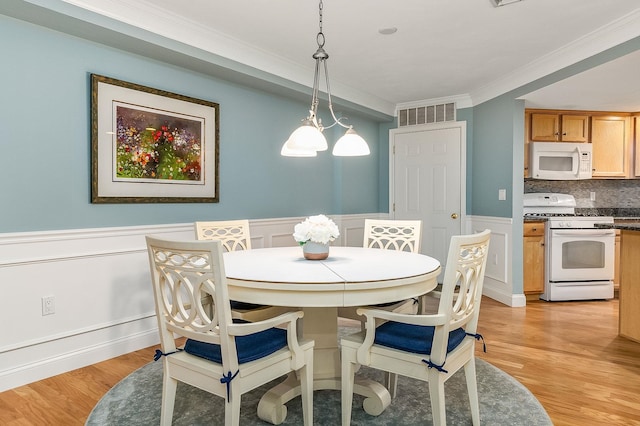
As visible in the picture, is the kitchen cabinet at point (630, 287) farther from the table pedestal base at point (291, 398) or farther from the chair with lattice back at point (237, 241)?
the chair with lattice back at point (237, 241)

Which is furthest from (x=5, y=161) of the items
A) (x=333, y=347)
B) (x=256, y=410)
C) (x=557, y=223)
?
(x=557, y=223)

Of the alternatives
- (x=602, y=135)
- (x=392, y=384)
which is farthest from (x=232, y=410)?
(x=602, y=135)

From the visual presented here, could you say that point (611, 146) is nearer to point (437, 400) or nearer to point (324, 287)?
point (437, 400)

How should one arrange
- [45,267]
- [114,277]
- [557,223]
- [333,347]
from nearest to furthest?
[333,347], [45,267], [114,277], [557,223]

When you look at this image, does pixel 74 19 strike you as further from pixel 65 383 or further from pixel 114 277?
pixel 65 383

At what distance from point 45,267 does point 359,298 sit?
2.00 metres

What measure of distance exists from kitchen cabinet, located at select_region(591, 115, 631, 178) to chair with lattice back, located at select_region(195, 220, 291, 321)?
169 inches

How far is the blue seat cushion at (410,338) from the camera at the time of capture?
172 cm

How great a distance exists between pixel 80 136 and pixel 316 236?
1.72 metres

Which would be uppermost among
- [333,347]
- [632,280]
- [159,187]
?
[159,187]

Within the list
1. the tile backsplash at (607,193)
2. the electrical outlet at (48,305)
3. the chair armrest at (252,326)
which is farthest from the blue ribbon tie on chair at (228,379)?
the tile backsplash at (607,193)

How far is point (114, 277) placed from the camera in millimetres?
2875

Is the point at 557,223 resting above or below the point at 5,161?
below

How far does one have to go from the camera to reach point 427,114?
5.18 metres
